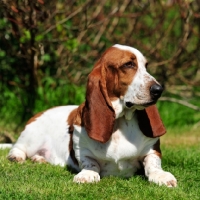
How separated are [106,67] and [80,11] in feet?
10.5

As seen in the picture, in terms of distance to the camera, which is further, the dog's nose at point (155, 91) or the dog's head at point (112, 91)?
the dog's head at point (112, 91)

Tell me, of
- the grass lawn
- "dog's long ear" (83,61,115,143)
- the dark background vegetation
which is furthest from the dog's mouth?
the dark background vegetation

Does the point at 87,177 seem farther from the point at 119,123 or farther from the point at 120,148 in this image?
the point at 119,123

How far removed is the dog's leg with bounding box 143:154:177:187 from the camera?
16.2 ft

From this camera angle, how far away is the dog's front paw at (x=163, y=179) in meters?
4.92

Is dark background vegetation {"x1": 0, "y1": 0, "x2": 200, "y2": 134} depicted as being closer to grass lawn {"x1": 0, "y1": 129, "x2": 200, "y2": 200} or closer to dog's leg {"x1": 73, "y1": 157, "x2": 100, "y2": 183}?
grass lawn {"x1": 0, "y1": 129, "x2": 200, "y2": 200}

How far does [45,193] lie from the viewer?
465cm

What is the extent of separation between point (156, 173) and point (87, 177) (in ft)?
1.86

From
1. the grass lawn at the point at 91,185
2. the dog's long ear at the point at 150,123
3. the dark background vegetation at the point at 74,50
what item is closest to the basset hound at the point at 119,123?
the dog's long ear at the point at 150,123

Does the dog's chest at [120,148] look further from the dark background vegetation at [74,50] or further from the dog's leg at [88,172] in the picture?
the dark background vegetation at [74,50]

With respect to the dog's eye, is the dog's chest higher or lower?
lower

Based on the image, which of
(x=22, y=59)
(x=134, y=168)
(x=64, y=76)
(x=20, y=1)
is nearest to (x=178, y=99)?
(x=64, y=76)

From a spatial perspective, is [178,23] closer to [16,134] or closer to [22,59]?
[22,59]

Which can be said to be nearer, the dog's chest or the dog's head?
the dog's head
